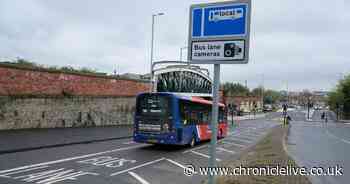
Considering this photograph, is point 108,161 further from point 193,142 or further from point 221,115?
point 221,115

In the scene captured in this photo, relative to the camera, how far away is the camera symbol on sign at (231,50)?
14.0 feet

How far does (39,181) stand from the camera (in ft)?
26.5

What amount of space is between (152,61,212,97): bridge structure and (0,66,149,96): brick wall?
211 inches

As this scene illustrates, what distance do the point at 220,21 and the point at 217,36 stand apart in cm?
20

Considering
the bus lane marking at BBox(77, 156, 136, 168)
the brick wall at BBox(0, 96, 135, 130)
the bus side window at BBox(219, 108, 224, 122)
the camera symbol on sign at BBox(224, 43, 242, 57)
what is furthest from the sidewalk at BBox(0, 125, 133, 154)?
the camera symbol on sign at BBox(224, 43, 242, 57)

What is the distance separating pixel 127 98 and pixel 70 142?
14920 millimetres

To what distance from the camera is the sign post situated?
4242 millimetres

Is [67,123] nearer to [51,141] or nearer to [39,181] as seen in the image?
[51,141]

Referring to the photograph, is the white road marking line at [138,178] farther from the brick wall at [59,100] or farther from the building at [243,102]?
the building at [243,102]

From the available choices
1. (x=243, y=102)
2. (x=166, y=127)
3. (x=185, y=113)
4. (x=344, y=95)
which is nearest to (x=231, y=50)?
(x=166, y=127)

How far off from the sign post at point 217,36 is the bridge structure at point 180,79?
2461cm

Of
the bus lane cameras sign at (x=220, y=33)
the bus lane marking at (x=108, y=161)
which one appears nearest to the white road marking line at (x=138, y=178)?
the bus lane marking at (x=108, y=161)

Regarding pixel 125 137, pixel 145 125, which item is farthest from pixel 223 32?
pixel 125 137

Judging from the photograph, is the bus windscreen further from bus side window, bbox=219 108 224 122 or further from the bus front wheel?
bus side window, bbox=219 108 224 122
